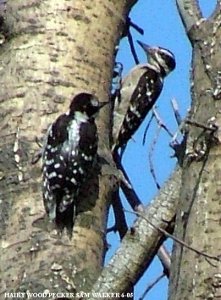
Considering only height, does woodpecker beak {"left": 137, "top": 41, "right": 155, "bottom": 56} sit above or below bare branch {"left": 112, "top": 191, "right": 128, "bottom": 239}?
above

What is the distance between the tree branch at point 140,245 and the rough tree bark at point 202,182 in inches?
3.0

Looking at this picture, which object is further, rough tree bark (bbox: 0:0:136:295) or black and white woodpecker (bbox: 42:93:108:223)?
black and white woodpecker (bbox: 42:93:108:223)

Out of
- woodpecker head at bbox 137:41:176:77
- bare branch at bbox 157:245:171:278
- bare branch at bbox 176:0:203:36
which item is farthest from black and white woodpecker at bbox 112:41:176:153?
bare branch at bbox 176:0:203:36

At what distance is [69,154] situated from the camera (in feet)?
12.5

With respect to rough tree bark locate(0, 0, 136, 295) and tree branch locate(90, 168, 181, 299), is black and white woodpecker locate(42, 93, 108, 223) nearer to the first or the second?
rough tree bark locate(0, 0, 136, 295)

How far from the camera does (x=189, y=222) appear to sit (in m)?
2.66

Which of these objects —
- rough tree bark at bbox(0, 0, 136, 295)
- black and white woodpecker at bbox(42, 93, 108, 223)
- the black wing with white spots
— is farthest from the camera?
the black wing with white spots

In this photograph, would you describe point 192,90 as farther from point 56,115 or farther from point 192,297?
point 56,115

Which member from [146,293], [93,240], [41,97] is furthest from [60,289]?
[41,97]

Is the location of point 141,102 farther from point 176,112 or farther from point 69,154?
point 176,112

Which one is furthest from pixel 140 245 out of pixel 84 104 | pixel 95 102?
pixel 95 102

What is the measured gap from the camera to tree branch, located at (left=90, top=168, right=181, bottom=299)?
279 centimetres

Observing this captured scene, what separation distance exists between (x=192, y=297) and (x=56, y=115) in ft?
4.43

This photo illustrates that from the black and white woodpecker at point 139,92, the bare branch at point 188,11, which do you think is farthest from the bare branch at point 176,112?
the black and white woodpecker at point 139,92
